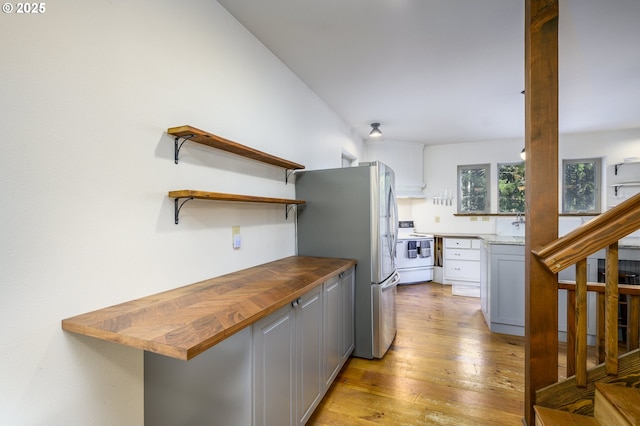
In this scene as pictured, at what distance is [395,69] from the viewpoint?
8.84 ft

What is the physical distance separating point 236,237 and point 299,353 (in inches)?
33.0

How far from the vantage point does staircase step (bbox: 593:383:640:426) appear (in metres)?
1.05

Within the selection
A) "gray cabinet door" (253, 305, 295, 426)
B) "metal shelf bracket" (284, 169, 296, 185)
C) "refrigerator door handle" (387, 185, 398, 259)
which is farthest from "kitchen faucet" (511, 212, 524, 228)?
"gray cabinet door" (253, 305, 295, 426)

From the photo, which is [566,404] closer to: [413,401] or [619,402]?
[619,402]

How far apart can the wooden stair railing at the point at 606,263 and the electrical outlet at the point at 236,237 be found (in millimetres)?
1734

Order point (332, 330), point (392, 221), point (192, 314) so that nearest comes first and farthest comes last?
point (192, 314), point (332, 330), point (392, 221)

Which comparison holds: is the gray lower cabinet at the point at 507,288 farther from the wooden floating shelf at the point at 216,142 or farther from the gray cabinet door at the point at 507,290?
the wooden floating shelf at the point at 216,142

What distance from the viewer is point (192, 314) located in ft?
3.71

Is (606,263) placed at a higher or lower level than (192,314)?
higher

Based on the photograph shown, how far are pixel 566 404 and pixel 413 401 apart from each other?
3.01 ft

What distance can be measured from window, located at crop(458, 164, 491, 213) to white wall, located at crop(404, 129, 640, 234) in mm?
103

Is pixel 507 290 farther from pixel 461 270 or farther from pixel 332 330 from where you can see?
pixel 332 330

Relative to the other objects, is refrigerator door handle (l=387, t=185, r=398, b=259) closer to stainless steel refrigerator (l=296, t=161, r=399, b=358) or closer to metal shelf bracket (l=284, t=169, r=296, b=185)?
stainless steel refrigerator (l=296, t=161, r=399, b=358)

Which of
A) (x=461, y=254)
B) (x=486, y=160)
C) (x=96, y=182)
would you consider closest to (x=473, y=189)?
(x=486, y=160)
